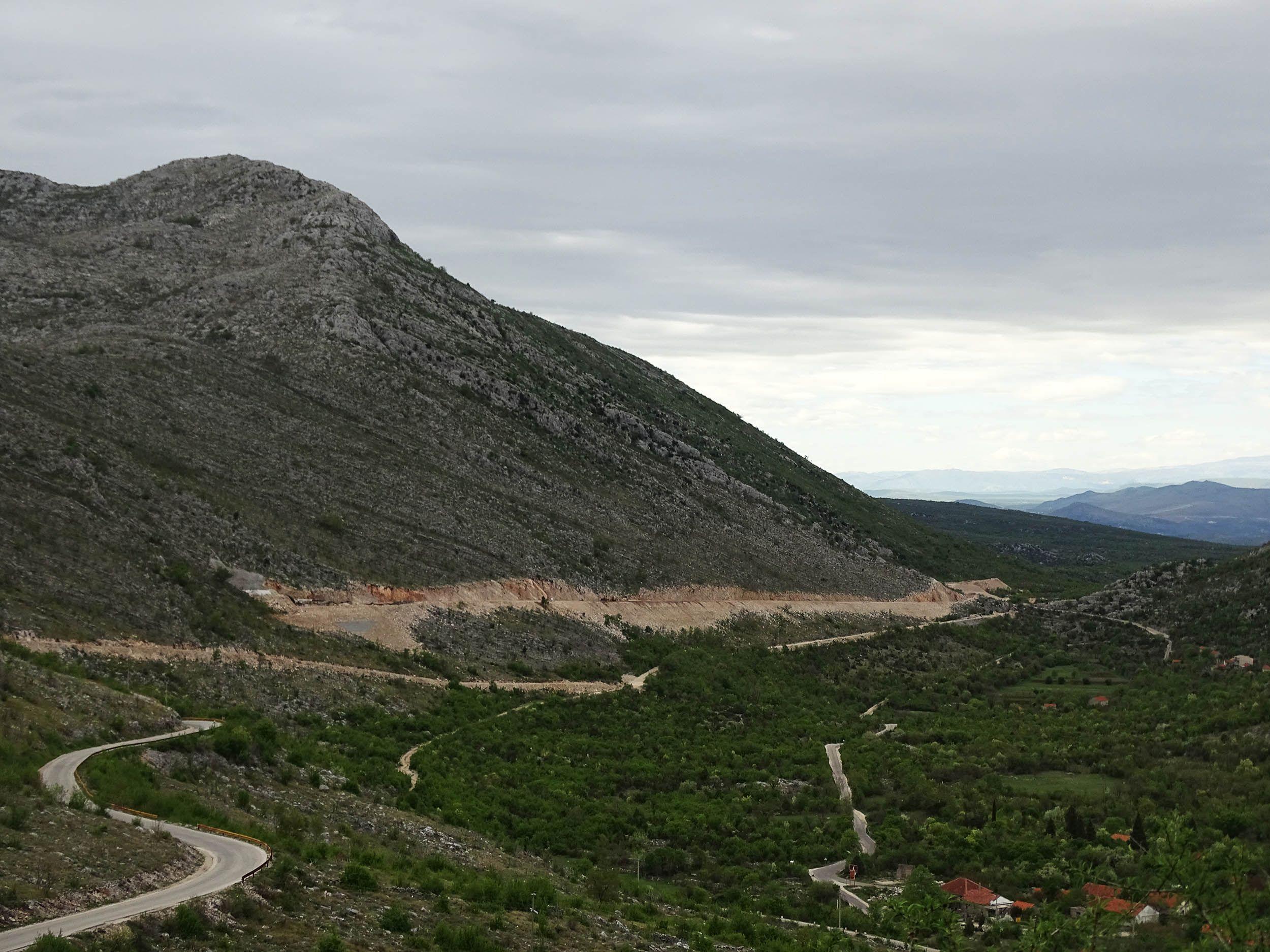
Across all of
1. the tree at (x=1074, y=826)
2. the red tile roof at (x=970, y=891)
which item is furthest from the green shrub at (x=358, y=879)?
the tree at (x=1074, y=826)

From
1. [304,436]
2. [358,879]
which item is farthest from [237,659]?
[304,436]

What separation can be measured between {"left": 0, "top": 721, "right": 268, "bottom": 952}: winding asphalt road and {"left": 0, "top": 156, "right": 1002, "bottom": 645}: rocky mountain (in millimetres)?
16783

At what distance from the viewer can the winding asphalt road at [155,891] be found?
19.1m

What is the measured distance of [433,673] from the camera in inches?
2286

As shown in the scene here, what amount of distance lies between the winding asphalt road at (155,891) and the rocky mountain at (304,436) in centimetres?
1678

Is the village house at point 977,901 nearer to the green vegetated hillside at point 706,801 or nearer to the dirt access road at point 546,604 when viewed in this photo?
the green vegetated hillside at point 706,801

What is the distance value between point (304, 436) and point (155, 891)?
190 feet

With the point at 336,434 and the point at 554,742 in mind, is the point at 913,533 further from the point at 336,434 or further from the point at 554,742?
the point at 554,742

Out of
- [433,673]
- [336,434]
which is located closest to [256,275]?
[336,434]

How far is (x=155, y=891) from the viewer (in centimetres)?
2200

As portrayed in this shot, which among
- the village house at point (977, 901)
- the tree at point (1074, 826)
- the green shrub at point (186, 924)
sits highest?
the green shrub at point (186, 924)

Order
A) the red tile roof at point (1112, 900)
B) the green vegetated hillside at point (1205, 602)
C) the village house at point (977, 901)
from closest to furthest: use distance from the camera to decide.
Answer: the red tile roof at point (1112, 900) < the village house at point (977, 901) < the green vegetated hillside at point (1205, 602)

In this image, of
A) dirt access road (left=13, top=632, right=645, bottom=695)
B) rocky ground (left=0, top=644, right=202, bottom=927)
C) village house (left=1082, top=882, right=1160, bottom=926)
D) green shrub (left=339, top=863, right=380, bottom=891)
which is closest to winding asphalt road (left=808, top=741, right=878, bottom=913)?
village house (left=1082, top=882, right=1160, bottom=926)

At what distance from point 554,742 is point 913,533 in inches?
3878
